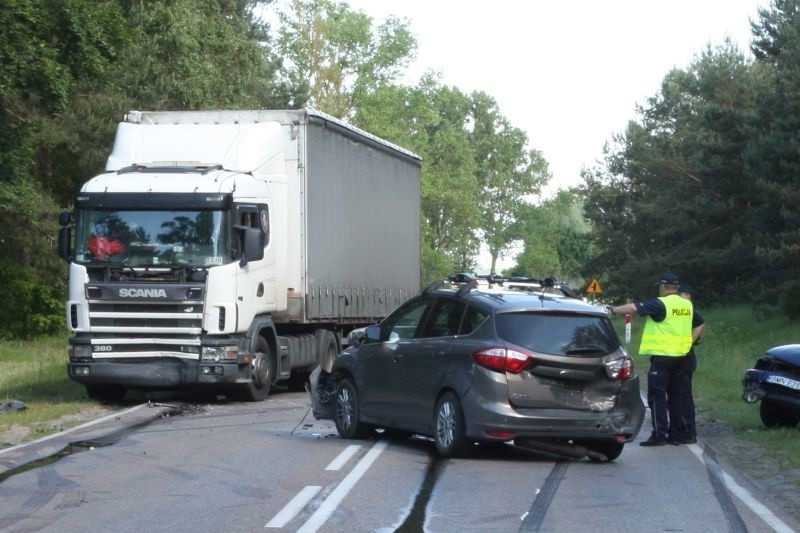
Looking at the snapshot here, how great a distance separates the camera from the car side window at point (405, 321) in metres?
13.9

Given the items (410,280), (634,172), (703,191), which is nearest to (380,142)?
(410,280)

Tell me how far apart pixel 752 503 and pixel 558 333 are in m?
2.88

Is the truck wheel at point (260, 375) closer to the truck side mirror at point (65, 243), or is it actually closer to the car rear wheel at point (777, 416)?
the truck side mirror at point (65, 243)

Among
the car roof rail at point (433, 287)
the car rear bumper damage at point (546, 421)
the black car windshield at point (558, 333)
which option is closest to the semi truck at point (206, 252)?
the car roof rail at point (433, 287)

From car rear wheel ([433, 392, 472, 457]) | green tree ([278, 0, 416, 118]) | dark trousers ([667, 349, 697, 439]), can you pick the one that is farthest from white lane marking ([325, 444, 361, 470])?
green tree ([278, 0, 416, 118])

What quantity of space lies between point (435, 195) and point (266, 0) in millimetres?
32508

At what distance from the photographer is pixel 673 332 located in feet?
48.2

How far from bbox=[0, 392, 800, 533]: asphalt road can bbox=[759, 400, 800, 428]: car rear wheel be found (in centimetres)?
194

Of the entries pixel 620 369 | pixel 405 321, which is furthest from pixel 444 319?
pixel 620 369

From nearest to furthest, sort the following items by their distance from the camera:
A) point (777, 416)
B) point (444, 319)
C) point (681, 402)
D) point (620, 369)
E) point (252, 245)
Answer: point (620, 369) → point (444, 319) → point (681, 402) → point (777, 416) → point (252, 245)

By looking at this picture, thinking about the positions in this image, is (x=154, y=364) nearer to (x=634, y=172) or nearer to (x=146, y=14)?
(x=146, y=14)

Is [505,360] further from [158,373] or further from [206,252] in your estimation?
[158,373]

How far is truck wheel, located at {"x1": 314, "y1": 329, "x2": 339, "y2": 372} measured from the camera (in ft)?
75.5

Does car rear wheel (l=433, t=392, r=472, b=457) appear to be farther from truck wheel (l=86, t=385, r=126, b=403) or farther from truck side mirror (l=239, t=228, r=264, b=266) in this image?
truck wheel (l=86, t=385, r=126, b=403)
